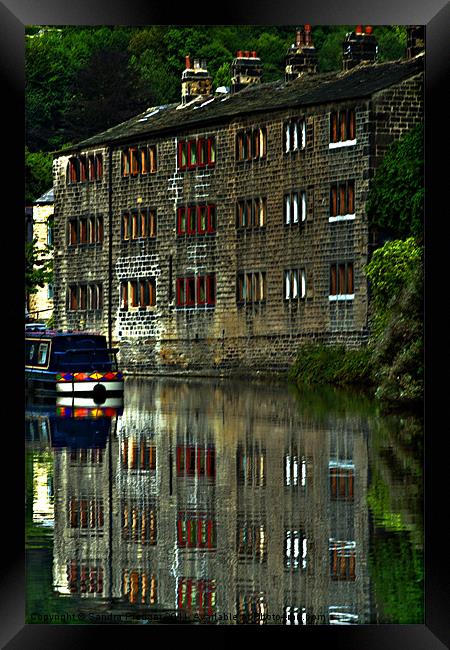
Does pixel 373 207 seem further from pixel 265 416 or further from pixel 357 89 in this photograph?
pixel 265 416

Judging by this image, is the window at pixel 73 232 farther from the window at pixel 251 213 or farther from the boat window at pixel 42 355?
the boat window at pixel 42 355

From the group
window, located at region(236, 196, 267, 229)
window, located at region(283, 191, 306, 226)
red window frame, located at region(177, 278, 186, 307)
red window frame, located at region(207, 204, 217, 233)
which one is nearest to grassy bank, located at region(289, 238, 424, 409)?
window, located at region(283, 191, 306, 226)

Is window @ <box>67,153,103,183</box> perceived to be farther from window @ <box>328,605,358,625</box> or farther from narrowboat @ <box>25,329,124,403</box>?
window @ <box>328,605,358,625</box>

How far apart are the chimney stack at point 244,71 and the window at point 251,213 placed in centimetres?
525

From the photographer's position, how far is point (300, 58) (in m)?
70.1

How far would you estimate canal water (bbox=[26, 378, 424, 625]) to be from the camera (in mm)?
11414

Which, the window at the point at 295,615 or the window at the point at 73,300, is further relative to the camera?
the window at the point at 73,300

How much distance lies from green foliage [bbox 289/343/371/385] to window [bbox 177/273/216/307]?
1122cm

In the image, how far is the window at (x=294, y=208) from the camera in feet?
234

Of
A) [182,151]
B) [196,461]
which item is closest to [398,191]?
[182,151]

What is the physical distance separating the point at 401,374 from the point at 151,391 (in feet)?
54.3
